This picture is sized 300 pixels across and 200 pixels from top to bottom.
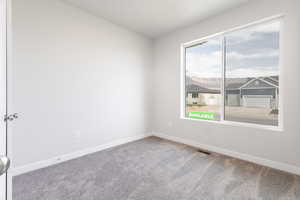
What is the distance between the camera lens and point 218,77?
9.57 ft

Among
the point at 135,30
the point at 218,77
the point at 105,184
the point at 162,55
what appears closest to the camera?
the point at 105,184

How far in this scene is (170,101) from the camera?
3.61 metres

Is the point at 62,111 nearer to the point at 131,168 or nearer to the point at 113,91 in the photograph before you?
the point at 113,91

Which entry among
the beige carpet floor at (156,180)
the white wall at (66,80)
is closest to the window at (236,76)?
the beige carpet floor at (156,180)

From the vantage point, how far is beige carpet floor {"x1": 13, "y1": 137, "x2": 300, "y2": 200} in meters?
1.61

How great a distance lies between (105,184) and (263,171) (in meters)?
2.31

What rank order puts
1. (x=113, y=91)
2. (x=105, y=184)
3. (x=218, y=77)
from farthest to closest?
(x=113, y=91)
(x=218, y=77)
(x=105, y=184)

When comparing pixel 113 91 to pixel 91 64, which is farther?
pixel 113 91

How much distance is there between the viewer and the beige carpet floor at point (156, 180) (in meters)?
1.61

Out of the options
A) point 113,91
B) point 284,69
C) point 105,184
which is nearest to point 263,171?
point 284,69

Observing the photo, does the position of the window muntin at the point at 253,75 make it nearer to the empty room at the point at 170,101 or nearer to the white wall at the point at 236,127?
the empty room at the point at 170,101

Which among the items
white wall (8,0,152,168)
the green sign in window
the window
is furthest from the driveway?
white wall (8,0,152,168)

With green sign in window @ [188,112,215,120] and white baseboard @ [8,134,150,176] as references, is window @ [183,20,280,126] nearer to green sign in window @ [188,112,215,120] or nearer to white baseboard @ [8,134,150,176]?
green sign in window @ [188,112,215,120]

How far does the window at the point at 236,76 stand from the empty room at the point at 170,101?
18mm
